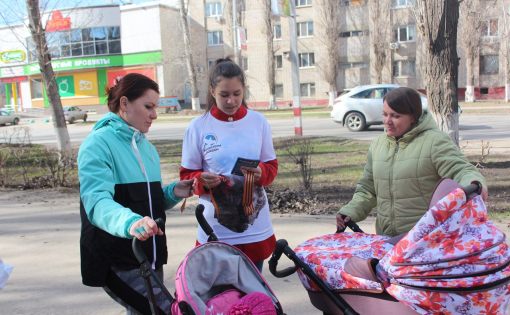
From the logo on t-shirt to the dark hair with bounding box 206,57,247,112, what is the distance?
0.63 feet

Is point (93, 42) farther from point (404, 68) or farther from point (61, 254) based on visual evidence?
point (61, 254)

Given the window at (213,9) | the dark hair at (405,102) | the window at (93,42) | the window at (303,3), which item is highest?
the window at (213,9)

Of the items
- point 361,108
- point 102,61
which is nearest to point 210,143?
point 361,108

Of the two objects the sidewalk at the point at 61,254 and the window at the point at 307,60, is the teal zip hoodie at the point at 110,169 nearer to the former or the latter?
the sidewalk at the point at 61,254

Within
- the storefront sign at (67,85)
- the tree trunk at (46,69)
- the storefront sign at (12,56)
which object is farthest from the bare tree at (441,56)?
the storefront sign at (12,56)

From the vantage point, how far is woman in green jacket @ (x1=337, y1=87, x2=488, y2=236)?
109 inches

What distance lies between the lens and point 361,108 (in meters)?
17.6

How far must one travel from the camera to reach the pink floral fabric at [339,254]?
2.35 meters

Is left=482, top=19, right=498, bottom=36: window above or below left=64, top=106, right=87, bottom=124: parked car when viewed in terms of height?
above

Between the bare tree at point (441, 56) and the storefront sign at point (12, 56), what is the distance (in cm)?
4995

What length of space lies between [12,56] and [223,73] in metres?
54.6

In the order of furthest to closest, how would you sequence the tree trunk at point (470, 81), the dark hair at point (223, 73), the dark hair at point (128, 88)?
the tree trunk at point (470, 81) → the dark hair at point (223, 73) → the dark hair at point (128, 88)

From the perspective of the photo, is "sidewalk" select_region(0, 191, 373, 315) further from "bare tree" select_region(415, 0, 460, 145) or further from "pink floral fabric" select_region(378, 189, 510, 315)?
"bare tree" select_region(415, 0, 460, 145)

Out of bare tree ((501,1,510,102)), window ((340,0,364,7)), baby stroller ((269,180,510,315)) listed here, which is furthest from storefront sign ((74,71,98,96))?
baby stroller ((269,180,510,315))
